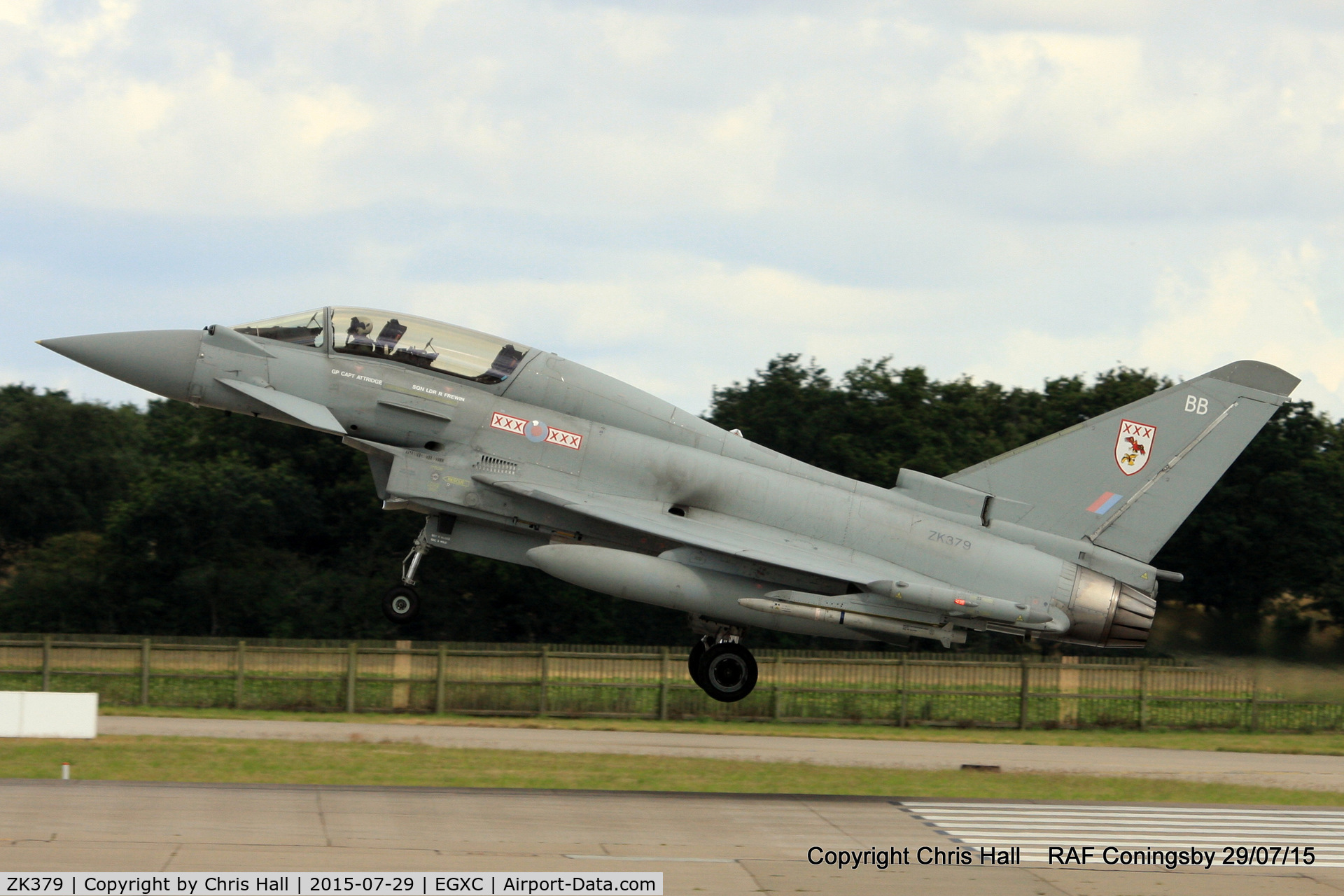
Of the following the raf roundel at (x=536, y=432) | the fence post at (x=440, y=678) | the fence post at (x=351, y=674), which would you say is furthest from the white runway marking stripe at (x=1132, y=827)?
the fence post at (x=351, y=674)

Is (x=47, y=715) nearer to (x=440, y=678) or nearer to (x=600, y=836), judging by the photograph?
(x=440, y=678)

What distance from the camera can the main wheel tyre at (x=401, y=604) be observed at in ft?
60.1

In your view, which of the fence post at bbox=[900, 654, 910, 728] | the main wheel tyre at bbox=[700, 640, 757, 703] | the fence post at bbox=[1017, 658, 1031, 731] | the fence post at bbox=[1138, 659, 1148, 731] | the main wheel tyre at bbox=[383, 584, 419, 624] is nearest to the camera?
the main wheel tyre at bbox=[383, 584, 419, 624]

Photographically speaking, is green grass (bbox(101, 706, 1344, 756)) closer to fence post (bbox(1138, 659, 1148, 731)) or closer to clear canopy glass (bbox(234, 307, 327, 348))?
fence post (bbox(1138, 659, 1148, 731))

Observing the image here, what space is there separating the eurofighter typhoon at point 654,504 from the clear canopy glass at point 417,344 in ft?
0.08

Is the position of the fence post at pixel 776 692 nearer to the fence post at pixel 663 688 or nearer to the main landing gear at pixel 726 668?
the fence post at pixel 663 688

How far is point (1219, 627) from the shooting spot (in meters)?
20.2

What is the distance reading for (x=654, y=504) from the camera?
62.1 feet

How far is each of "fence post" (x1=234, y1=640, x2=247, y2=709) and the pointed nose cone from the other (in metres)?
18.3

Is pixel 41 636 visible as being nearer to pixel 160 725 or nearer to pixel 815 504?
pixel 160 725

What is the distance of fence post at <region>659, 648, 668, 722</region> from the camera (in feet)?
120

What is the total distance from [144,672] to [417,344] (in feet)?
67.2

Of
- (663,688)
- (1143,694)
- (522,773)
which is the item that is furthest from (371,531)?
(522,773)

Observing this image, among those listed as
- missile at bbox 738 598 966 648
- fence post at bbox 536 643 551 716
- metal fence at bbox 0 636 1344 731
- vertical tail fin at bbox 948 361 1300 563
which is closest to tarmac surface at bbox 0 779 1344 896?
missile at bbox 738 598 966 648
